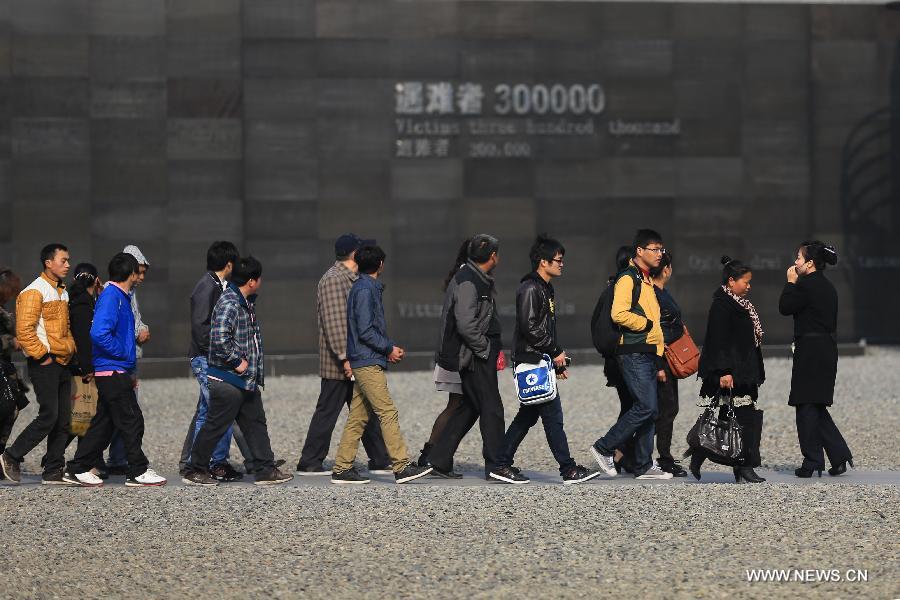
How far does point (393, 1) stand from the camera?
2339 cm

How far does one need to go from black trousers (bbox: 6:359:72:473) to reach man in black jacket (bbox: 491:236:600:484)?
10.3ft

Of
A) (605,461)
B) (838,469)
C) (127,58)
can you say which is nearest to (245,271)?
(605,461)

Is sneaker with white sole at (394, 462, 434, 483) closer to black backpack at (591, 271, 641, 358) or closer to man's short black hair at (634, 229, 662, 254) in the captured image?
black backpack at (591, 271, 641, 358)

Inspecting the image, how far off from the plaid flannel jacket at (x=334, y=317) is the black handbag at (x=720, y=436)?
2.72 m

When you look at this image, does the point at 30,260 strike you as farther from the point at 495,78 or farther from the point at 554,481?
the point at 554,481

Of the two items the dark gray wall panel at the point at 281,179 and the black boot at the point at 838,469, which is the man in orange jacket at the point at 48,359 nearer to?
the black boot at the point at 838,469

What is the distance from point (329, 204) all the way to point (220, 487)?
39.1 ft

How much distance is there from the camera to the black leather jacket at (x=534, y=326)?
11.5 m

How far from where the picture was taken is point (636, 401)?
38.0ft

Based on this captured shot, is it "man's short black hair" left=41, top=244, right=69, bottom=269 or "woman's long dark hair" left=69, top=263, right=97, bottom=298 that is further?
"woman's long dark hair" left=69, top=263, right=97, bottom=298

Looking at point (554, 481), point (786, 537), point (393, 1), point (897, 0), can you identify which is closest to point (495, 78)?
point (393, 1)

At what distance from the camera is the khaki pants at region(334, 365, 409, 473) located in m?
11.6

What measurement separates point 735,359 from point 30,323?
4.98 metres

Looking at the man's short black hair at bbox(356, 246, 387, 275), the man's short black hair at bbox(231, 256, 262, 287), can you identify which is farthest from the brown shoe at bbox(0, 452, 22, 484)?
the man's short black hair at bbox(356, 246, 387, 275)
